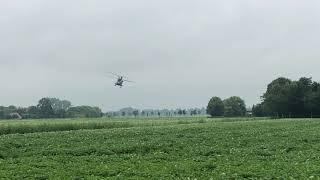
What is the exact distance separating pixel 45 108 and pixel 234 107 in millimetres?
67085

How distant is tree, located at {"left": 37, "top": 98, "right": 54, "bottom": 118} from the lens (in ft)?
591

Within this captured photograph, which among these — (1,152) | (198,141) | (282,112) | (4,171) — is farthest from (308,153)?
(282,112)

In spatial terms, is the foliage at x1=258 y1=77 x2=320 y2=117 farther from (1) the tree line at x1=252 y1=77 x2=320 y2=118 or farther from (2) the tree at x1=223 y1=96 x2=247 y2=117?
(2) the tree at x1=223 y1=96 x2=247 y2=117

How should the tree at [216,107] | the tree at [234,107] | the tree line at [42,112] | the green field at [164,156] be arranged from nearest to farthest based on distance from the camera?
1. the green field at [164,156]
2. the tree at [234,107]
3. the tree at [216,107]
4. the tree line at [42,112]

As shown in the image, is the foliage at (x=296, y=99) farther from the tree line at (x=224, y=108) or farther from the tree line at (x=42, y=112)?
the tree line at (x=42, y=112)

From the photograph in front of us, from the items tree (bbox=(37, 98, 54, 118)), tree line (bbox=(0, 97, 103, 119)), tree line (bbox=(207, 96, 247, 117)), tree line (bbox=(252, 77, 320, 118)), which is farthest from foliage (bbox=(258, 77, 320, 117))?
tree (bbox=(37, 98, 54, 118))

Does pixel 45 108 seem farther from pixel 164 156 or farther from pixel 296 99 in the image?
pixel 164 156

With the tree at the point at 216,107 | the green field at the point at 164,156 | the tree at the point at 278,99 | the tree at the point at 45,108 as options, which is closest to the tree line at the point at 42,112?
the tree at the point at 45,108

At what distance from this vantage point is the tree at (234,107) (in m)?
168

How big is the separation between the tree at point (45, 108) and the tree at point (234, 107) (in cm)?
5851

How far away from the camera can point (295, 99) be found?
123 metres

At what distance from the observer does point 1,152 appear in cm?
3042

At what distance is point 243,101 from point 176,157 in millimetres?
155496

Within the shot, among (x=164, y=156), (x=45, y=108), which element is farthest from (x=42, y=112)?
(x=164, y=156)
